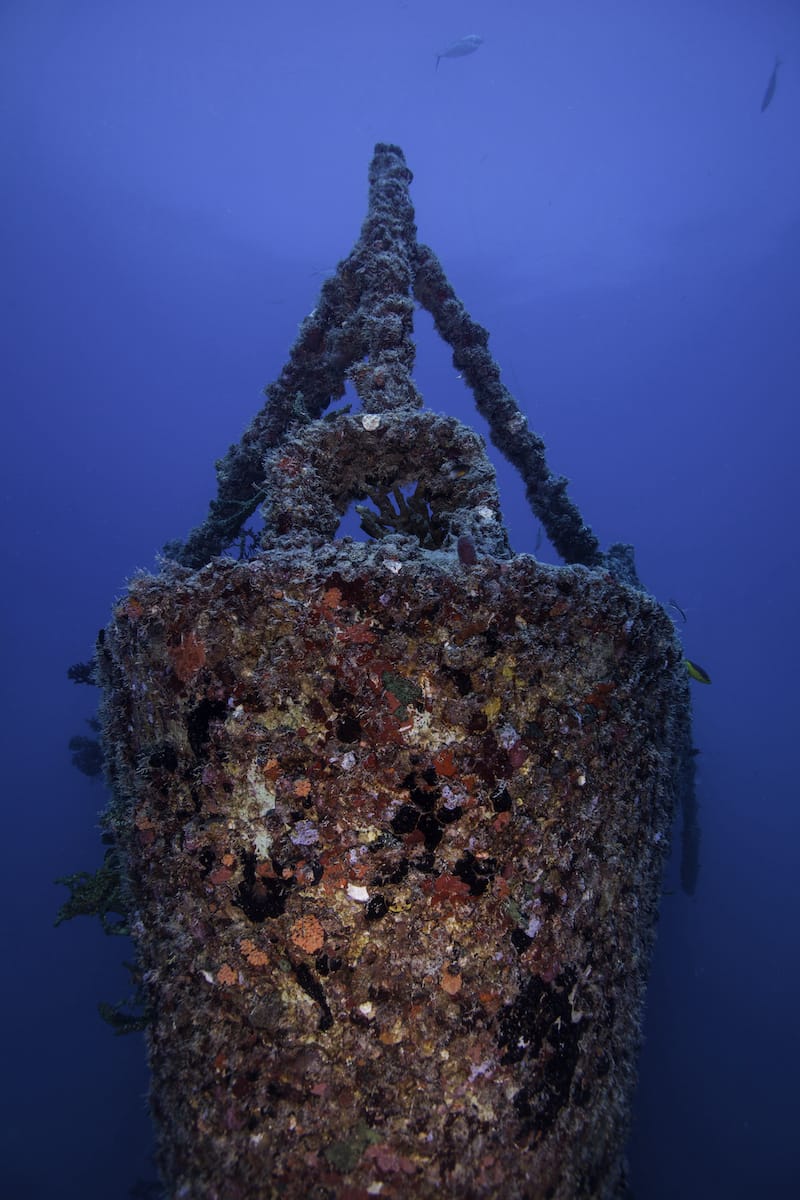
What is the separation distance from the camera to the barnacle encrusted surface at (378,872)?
2.07 meters

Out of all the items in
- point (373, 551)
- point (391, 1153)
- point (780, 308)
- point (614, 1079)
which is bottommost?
point (614, 1079)

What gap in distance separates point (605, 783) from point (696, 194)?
346ft

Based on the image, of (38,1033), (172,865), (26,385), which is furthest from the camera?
→ (26,385)

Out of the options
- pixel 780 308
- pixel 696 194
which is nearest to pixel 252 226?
pixel 696 194

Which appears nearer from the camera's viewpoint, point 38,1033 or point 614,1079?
point 614,1079

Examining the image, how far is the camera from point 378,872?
2.17 m

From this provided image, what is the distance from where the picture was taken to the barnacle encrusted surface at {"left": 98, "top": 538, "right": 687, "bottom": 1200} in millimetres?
2070

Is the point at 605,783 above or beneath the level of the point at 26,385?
beneath

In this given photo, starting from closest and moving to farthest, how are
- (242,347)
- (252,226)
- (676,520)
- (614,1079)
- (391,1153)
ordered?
(391,1153)
(614,1079)
(676,520)
(252,226)
(242,347)

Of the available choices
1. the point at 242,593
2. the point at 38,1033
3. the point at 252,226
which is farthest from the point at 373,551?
the point at 252,226

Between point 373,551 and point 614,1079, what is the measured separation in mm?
2634

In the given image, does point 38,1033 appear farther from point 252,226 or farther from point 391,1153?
point 252,226

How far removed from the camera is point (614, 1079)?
8.34 ft

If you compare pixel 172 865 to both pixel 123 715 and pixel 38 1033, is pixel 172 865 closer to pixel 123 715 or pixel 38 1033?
pixel 123 715
